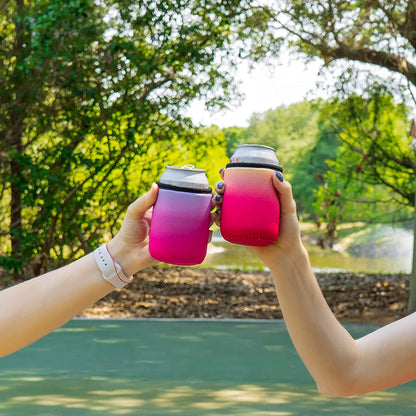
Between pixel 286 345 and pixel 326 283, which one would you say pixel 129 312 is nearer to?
pixel 286 345

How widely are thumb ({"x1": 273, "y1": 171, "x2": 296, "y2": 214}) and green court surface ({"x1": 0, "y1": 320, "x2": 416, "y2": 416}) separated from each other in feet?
8.43

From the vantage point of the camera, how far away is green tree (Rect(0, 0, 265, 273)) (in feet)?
24.8

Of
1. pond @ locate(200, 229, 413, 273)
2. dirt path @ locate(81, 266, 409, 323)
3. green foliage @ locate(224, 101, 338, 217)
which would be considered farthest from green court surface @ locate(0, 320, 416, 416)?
green foliage @ locate(224, 101, 338, 217)

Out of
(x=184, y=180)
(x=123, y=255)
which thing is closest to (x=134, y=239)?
(x=123, y=255)

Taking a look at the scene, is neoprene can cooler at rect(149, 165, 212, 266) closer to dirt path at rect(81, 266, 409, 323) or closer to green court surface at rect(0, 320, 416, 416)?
green court surface at rect(0, 320, 416, 416)

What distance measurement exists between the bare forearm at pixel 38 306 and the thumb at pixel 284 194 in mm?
397

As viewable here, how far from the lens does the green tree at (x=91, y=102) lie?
24.8 ft

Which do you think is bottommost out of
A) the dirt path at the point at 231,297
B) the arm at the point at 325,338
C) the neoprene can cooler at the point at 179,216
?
the dirt path at the point at 231,297

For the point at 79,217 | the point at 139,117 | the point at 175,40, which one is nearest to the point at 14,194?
the point at 79,217

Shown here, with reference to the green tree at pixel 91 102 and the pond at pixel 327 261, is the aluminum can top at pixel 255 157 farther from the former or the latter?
the pond at pixel 327 261

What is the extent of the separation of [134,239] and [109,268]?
0.15 metres

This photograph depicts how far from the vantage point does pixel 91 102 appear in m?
7.91

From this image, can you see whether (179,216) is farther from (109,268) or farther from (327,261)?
(327,261)

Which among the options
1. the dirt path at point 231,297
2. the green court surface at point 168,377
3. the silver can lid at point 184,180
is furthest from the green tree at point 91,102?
the silver can lid at point 184,180
